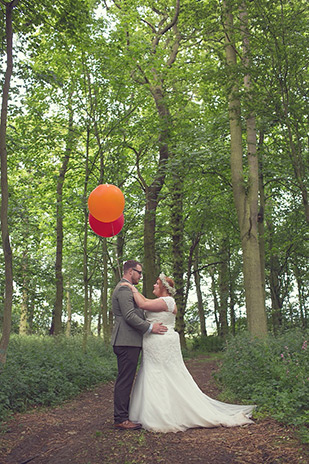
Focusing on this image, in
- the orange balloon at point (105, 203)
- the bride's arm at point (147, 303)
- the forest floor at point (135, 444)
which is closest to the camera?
the forest floor at point (135, 444)

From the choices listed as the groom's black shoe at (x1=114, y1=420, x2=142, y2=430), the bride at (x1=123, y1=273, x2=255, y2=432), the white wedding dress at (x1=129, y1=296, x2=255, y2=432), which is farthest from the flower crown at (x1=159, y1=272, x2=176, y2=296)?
the groom's black shoe at (x1=114, y1=420, x2=142, y2=430)

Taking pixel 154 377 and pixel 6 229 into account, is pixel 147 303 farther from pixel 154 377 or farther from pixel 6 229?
pixel 6 229

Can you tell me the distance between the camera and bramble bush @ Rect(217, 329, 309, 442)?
231 inches

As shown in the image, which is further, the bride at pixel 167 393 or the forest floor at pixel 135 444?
the bride at pixel 167 393

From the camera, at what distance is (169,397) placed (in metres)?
6.36

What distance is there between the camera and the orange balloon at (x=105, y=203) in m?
8.51

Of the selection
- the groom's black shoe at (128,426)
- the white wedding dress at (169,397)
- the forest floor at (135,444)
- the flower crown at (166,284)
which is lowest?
the forest floor at (135,444)

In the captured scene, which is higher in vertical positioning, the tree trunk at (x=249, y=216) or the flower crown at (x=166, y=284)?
the tree trunk at (x=249, y=216)

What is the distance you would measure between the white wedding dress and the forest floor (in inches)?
6.4

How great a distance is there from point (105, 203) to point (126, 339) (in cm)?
296

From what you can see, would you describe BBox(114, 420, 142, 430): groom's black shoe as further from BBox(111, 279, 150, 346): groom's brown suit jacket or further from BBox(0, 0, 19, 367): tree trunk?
BBox(0, 0, 19, 367): tree trunk

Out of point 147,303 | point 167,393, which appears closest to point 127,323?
point 147,303

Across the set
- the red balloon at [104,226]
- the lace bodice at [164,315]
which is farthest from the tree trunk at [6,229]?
the lace bodice at [164,315]

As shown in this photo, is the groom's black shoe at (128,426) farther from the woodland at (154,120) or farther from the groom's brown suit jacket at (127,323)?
the woodland at (154,120)
